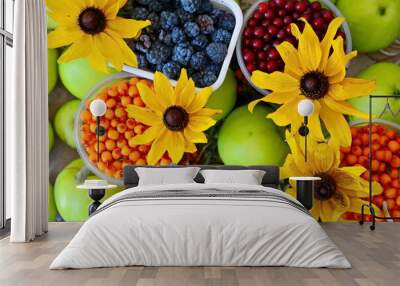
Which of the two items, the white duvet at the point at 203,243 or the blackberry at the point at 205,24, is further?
the blackberry at the point at 205,24

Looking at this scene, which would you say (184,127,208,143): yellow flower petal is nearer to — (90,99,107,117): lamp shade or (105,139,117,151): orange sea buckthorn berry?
(105,139,117,151): orange sea buckthorn berry

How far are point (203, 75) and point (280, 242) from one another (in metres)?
2.27

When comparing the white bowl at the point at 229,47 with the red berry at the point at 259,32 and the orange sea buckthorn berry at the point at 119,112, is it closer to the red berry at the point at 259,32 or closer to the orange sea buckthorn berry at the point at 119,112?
the red berry at the point at 259,32

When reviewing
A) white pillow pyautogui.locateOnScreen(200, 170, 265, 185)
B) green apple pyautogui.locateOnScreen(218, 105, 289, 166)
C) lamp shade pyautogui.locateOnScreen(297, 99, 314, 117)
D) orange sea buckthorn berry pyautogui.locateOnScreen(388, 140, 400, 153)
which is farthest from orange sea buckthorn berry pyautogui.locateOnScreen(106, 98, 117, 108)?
orange sea buckthorn berry pyautogui.locateOnScreen(388, 140, 400, 153)

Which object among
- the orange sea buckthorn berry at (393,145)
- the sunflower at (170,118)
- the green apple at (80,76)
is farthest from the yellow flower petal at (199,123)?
the orange sea buckthorn berry at (393,145)

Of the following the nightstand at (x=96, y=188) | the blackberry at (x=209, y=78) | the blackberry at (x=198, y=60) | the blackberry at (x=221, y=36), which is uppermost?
the blackberry at (x=221, y=36)

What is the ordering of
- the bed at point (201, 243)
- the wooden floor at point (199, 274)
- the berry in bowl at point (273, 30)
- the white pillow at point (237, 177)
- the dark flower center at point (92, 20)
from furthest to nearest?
the dark flower center at point (92, 20), the berry in bowl at point (273, 30), the white pillow at point (237, 177), the bed at point (201, 243), the wooden floor at point (199, 274)

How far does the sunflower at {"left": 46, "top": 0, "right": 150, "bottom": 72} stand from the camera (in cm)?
591

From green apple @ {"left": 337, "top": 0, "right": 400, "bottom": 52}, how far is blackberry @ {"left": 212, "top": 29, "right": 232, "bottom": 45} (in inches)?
45.3

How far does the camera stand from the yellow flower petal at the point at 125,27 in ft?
19.3

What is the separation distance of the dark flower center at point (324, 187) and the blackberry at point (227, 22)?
162cm

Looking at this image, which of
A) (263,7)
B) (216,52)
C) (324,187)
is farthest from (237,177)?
(263,7)

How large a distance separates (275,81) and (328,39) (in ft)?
2.00

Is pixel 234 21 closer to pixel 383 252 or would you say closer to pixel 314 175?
pixel 314 175
